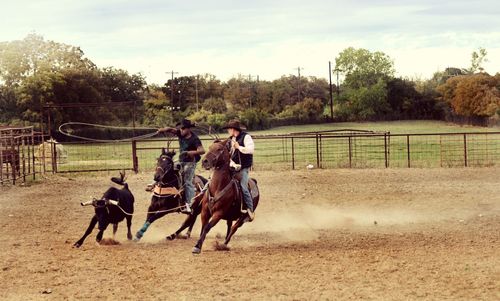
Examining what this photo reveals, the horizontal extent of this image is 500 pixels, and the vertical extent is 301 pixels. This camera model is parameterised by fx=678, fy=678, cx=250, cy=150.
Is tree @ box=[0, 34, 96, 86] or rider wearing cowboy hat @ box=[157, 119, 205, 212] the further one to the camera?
tree @ box=[0, 34, 96, 86]

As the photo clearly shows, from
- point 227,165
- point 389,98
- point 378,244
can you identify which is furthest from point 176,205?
point 389,98

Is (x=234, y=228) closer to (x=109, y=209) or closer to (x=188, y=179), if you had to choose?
(x=188, y=179)

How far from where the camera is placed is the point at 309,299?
24.0 ft

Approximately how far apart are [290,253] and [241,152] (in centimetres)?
167

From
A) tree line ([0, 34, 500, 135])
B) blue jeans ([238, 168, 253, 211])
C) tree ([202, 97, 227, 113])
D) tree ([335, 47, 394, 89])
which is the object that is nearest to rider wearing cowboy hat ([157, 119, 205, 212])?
blue jeans ([238, 168, 253, 211])

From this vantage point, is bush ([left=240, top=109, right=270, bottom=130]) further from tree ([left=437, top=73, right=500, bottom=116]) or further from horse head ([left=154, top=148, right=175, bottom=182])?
horse head ([left=154, top=148, right=175, bottom=182])

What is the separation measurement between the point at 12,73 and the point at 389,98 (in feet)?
149

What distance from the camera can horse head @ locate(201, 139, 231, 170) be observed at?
990 centimetres

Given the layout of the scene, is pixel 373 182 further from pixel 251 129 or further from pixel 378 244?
pixel 251 129

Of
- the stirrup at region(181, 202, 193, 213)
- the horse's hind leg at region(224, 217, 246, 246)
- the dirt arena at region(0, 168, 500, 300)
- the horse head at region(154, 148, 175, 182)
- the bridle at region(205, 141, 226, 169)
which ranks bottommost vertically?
the dirt arena at region(0, 168, 500, 300)

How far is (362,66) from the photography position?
91.0 meters

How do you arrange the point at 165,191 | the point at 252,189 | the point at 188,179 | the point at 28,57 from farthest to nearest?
the point at 28,57 < the point at 188,179 < the point at 165,191 < the point at 252,189

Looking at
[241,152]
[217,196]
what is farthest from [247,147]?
[217,196]

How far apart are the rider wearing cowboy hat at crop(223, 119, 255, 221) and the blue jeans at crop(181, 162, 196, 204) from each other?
1127 millimetres
